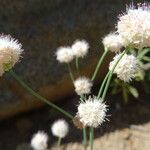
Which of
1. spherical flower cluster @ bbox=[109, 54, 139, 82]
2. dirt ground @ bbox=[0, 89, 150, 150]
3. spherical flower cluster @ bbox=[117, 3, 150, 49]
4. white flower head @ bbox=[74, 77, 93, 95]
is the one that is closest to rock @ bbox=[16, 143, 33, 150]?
dirt ground @ bbox=[0, 89, 150, 150]

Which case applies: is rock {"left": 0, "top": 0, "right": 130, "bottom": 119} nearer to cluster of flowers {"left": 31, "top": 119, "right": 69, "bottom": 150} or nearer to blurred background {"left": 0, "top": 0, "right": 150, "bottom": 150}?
blurred background {"left": 0, "top": 0, "right": 150, "bottom": 150}

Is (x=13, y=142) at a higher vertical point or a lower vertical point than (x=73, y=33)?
lower

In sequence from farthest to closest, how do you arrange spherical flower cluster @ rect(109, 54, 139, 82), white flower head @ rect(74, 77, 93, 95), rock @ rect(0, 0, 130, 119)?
1. rock @ rect(0, 0, 130, 119)
2. white flower head @ rect(74, 77, 93, 95)
3. spherical flower cluster @ rect(109, 54, 139, 82)

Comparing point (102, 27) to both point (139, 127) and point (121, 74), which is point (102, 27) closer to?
point (139, 127)

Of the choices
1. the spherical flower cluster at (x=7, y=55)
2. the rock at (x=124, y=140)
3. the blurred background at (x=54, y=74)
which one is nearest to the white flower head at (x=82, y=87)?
the spherical flower cluster at (x=7, y=55)

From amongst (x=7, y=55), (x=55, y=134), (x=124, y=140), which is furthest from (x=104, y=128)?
(x=7, y=55)

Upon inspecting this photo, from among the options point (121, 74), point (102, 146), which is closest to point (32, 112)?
point (102, 146)

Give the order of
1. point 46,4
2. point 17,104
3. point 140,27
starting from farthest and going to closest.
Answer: point 17,104 → point 46,4 → point 140,27
